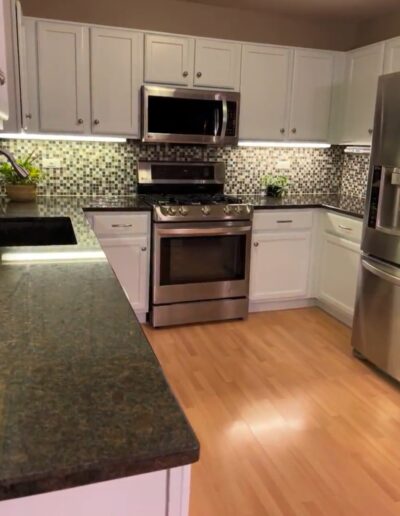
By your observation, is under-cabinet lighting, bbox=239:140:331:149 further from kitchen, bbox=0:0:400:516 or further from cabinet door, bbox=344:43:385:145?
cabinet door, bbox=344:43:385:145

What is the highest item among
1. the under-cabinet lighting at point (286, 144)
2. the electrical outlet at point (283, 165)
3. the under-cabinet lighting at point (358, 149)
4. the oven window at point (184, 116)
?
the oven window at point (184, 116)

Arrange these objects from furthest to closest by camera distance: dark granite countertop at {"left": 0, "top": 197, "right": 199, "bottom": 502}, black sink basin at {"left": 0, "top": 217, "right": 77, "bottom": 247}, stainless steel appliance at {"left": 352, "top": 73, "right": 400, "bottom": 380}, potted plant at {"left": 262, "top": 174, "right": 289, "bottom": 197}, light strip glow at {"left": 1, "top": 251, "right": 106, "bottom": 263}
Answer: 1. potted plant at {"left": 262, "top": 174, "right": 289, "bottom": 197}
2. stainless steel appliance at {"left": 352, "top": 73, "right": 400, "bottom": 380}
3. black sink basin at {"left": 0, "top": 217, "right": 77, "bottom": 247}
4. light strip glow at {"left": 1, "top": 251, "right": 106, "bottom": 263}
5. dark granite countertop at {"left": 0, "top": 197, "right": 199, "bottom": 502}

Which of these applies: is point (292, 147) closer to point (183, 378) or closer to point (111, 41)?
point (111, 41)

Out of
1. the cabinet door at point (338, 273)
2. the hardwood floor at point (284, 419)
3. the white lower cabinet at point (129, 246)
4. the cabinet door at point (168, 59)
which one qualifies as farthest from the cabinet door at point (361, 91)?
the white lower cabinet at point (129, 246)

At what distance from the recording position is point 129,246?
10.9 ft

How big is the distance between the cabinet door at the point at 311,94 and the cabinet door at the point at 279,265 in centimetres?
86

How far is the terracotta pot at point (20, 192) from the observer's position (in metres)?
3.17

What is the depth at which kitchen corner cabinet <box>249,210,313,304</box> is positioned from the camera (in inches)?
145

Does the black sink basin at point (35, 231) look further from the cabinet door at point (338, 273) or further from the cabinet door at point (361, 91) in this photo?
the cabinet door at point (361, 91)

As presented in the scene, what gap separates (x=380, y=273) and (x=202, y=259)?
1.26 metres

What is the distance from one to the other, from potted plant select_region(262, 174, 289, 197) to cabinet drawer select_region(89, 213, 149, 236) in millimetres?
1271

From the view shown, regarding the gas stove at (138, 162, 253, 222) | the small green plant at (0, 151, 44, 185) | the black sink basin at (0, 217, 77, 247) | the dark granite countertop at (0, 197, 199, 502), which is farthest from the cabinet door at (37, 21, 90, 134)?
the dark granite countertop at (0, 197, 199, 502)

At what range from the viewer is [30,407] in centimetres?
73

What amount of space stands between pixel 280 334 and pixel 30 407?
2.88 m
